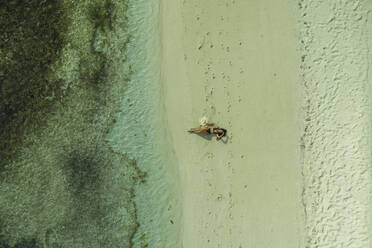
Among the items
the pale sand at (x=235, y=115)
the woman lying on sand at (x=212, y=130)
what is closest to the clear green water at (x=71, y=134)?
the pale sand at (x=235, y=115)

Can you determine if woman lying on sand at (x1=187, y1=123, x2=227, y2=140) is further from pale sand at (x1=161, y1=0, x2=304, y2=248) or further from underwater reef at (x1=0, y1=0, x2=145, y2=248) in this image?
underwater reef at (x1=0, y1=0, x2=145, y2=248)

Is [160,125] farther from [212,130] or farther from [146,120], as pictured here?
[212,130]

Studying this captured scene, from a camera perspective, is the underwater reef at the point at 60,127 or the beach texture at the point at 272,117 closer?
the beach texture at the point at 272,117

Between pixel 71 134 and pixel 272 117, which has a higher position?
pixel 272 117

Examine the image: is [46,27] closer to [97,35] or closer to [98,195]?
[97,35]

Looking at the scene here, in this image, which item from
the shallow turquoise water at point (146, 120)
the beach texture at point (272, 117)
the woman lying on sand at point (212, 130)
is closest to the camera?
the beach texture at point (272, 117)

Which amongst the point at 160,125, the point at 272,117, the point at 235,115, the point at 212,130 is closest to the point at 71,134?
the point at 160,125

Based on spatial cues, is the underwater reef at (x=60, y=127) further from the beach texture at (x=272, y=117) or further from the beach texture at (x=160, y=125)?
the beach texture at (x=272, y=117)

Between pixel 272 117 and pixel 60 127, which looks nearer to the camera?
pixel 272 117

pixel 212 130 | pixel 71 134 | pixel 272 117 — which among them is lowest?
pixel 71 134

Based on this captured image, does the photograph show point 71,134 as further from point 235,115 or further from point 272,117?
point 272,117
